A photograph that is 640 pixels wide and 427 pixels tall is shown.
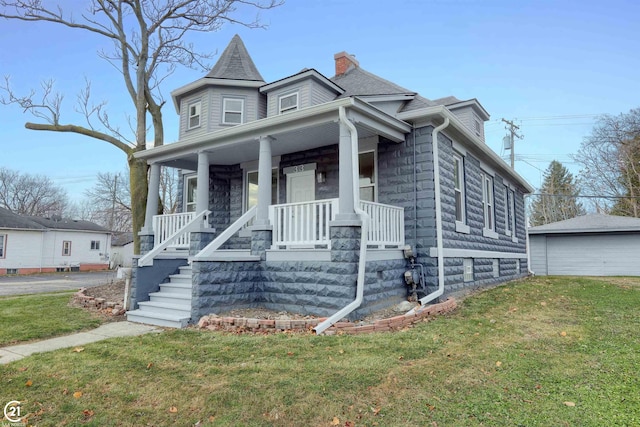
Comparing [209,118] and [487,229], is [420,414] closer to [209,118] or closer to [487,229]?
[487,229]

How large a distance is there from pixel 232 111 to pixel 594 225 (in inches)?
607

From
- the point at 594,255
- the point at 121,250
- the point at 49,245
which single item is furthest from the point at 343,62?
the point at 121,250

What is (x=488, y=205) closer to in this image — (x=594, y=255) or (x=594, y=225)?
(x=594, y=225)

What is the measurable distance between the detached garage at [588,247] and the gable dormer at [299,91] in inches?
481

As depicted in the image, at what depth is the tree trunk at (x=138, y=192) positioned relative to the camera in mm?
11094

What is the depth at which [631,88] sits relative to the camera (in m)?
25.7

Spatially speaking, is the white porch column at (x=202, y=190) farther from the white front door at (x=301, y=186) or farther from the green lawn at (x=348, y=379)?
the green lawn at (x=348, y=379)

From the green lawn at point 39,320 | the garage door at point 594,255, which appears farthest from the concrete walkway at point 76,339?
the garage door at point 594,255

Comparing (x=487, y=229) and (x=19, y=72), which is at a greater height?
(x=19, y=72)

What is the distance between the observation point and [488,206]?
37.9 feet

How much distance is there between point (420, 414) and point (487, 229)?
29.4 ft

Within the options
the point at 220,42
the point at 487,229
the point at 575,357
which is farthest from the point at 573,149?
the point at 575,357

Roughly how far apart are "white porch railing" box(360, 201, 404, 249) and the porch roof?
4.69 ft

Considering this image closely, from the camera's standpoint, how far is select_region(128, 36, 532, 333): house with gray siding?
6.30m
